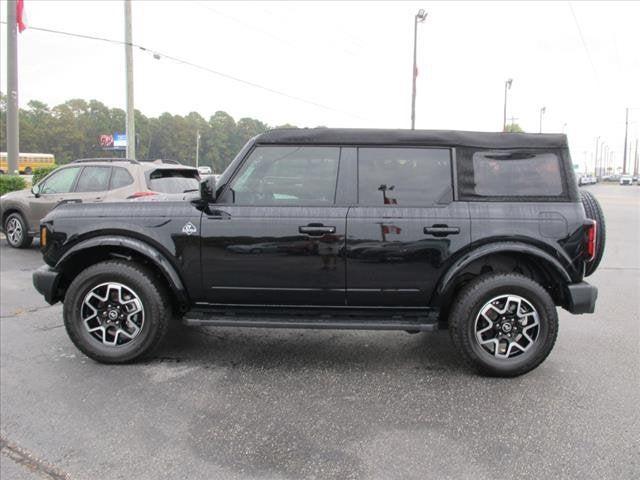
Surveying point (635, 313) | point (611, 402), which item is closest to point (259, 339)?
point (611, 402)

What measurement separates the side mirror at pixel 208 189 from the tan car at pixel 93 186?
4.62 m

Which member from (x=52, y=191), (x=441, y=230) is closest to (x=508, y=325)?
(x=441, y=230)

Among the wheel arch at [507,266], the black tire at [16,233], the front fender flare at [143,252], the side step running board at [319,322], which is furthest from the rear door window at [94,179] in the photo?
the wheel arch at [507,266]

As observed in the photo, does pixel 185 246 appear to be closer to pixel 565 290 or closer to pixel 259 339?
pixel 259 339

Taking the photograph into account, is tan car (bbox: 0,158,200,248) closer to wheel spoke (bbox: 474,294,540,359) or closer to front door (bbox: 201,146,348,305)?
front door (bbox: 201,146,348,305)

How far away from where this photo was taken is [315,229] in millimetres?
3951

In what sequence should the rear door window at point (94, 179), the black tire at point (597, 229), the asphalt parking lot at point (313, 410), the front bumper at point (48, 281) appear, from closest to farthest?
the asphalt parking lot at point (313, 410) < the black tire at point (597, 229) < the front bumper at point (48, 281) < the rear door window at point (94, 179)

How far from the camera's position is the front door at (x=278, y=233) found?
398 cm

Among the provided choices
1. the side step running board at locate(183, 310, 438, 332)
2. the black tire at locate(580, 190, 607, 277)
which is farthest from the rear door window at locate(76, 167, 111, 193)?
the black tire at locate(580, 190, 607, 277)

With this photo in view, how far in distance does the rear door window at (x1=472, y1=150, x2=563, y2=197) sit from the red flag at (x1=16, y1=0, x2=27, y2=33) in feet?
53.9

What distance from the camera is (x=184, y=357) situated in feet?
14.6

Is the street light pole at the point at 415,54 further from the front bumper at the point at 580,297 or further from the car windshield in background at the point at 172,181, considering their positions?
the front bumper at the point at 580,297

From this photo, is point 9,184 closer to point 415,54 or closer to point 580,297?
point 580,297

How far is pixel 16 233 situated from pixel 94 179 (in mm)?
2484
